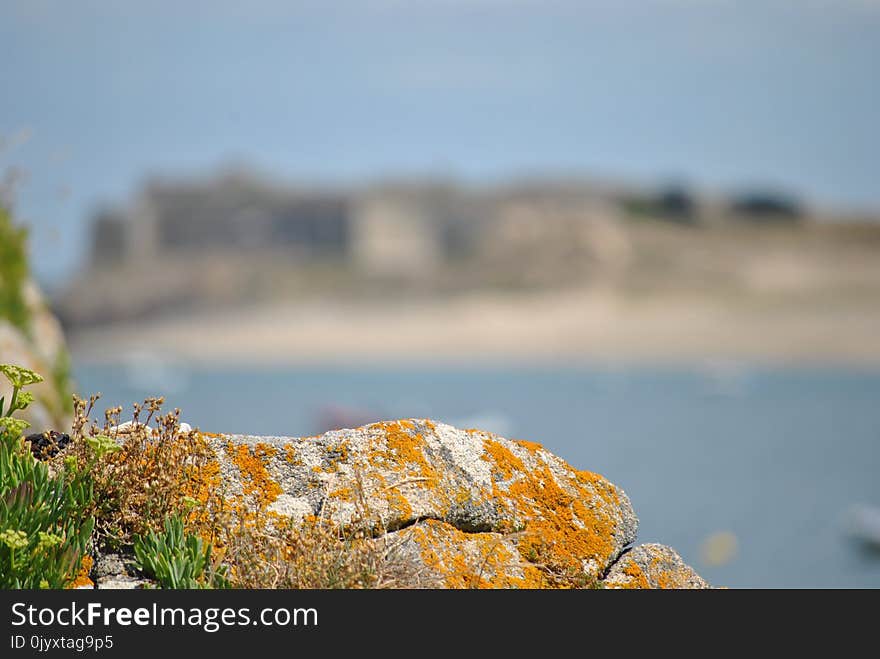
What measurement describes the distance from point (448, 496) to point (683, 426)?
5499cm

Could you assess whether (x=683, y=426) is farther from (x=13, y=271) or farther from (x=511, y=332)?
(x=511, y=332)

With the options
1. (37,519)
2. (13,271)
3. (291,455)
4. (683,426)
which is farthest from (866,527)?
(683,426)

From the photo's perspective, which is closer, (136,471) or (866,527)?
(136,471)

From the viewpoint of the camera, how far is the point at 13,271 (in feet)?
38.3

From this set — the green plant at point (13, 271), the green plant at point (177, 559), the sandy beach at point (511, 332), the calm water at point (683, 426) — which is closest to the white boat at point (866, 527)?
the calm water at point (683, 426)

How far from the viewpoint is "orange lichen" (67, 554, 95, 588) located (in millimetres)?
4160

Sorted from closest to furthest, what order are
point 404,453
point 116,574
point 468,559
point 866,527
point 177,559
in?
point 177,559 → point 116,574 → point 468,559 → point 404,453 → point 866,527

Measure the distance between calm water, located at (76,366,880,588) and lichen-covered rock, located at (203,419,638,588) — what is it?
655cm

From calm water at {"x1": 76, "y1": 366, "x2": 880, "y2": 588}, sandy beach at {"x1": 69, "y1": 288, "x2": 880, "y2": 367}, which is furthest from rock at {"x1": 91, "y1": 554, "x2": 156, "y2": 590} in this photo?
sandy beach at {"x1": 69, "y1": 288, "x2": 880, "y2": 367}

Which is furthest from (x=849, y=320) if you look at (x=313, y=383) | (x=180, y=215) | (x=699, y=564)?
(x=699, y=564)

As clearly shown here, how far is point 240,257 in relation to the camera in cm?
15100

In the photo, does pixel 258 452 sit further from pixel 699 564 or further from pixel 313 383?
pixel 313 383

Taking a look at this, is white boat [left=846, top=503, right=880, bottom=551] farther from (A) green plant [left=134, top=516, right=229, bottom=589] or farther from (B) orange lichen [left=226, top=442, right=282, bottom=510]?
(A) green plant [left=134, top=516, right=229, bottom=589]

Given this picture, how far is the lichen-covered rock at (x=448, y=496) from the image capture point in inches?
175
